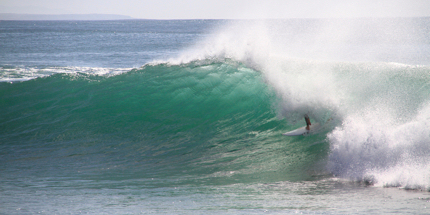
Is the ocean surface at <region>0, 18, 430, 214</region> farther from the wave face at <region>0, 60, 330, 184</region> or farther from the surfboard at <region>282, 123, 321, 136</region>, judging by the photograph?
the surfboard at <region>282, 123, 321, 136</region>

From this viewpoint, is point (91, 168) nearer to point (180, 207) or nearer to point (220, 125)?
point (180, 207)

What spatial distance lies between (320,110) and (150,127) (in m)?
3.83

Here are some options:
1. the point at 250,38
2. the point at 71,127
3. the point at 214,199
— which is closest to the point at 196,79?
the point at 250,38

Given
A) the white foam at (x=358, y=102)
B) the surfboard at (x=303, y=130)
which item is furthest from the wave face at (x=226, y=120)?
the surfboard at (x=303, y=130)

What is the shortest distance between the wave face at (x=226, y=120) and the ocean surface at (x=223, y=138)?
0.09ft

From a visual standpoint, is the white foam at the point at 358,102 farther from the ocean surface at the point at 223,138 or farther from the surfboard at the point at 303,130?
the surfboard at the point at 303,130

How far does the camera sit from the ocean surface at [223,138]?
4.11 meters

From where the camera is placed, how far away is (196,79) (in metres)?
9.45

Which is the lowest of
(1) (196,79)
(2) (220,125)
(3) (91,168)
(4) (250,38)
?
(3) (91,168)

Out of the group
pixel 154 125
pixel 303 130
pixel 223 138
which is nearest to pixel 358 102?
pixel 303 130

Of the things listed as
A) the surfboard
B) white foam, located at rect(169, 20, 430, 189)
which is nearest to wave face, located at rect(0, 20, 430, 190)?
white foam, located at rect(169, 20, 430, 189)

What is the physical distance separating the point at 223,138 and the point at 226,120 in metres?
0.96

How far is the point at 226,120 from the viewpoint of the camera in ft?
25.9

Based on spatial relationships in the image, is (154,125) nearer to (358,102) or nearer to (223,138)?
(223,138)
